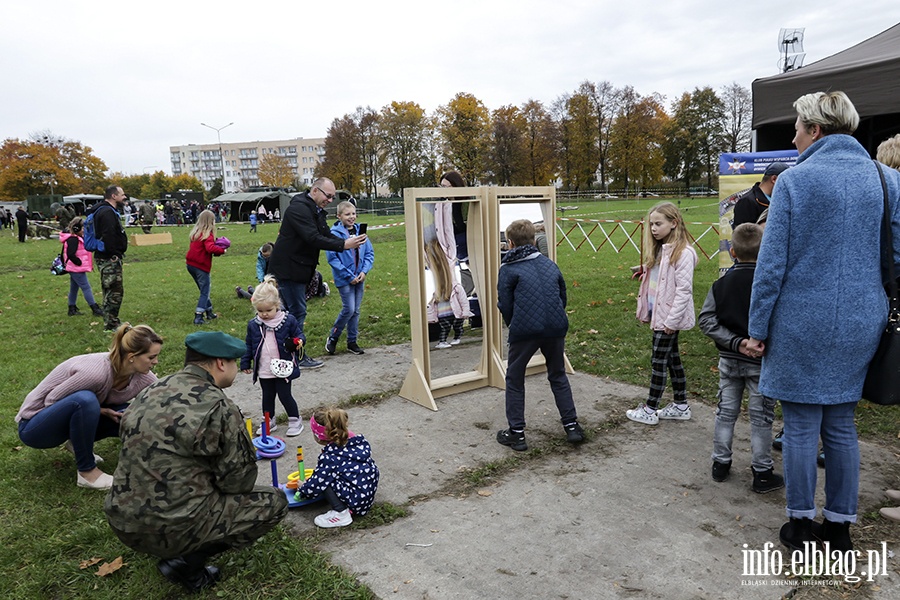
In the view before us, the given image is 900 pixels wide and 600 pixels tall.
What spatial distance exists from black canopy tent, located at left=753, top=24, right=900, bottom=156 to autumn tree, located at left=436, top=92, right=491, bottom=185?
56.2 metres

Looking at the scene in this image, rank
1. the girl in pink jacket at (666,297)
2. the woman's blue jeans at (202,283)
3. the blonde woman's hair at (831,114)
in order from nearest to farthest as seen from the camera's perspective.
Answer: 1. the blonde woman's hair at (831,114)
2. the girl in pink jacket at (666,297)
3. the woman's blue jeans at (202,283)

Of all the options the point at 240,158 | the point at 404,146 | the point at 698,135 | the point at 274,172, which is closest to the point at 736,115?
the point at 698,135

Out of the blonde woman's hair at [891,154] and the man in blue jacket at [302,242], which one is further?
the man in blue jacket at [302,242]

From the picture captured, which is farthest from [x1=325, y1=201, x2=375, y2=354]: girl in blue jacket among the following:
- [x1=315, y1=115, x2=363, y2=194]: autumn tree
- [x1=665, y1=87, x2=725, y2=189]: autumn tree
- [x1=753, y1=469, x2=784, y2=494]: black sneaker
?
[x1=315, y1=115, x2=363, y2=194]: autumn tree

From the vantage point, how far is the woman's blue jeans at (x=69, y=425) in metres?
4.08

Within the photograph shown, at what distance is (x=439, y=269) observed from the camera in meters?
6.16

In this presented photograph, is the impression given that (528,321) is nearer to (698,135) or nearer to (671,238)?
(671,238)

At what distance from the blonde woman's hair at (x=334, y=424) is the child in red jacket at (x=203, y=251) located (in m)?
6.50

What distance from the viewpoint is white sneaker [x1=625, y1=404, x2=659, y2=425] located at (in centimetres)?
520

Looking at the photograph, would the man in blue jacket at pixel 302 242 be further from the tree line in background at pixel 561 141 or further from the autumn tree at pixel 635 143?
the autumn tree at pixel 635 143

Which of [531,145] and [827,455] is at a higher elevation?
[531,145]

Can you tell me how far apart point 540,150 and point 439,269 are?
199 ft

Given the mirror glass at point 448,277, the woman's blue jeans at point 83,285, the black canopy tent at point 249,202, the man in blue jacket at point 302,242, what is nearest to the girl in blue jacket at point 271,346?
the mirror glass at point 448,277

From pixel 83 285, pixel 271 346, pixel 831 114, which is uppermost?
pixel 831 114
